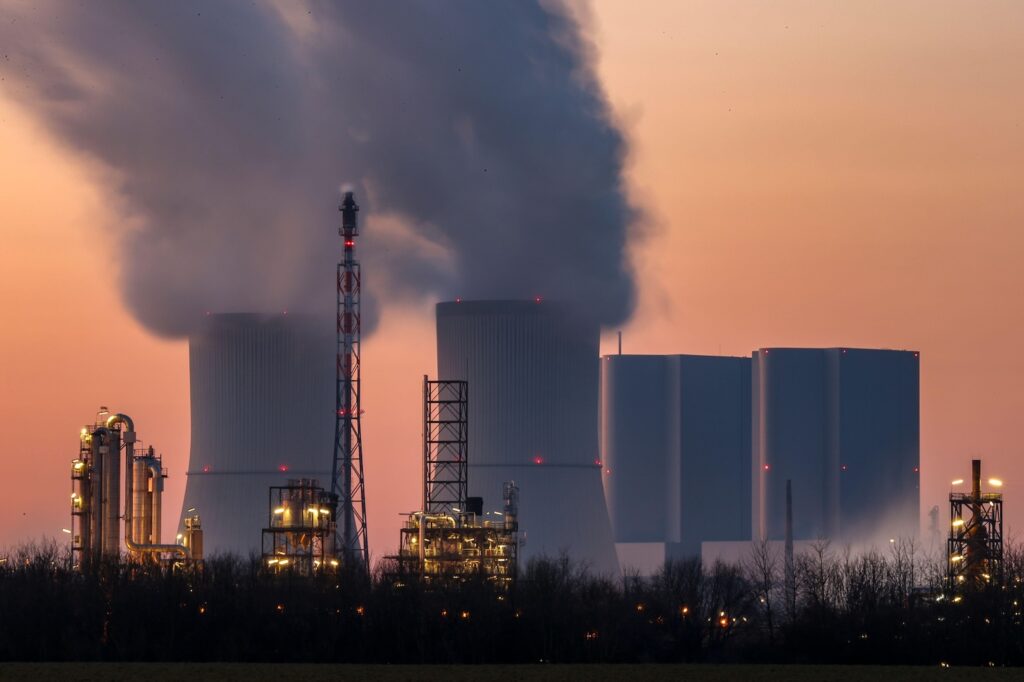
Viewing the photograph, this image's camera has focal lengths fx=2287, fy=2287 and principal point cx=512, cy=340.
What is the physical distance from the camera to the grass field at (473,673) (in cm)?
3306

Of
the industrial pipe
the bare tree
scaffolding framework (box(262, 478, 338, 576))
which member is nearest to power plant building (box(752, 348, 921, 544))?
the bare tree

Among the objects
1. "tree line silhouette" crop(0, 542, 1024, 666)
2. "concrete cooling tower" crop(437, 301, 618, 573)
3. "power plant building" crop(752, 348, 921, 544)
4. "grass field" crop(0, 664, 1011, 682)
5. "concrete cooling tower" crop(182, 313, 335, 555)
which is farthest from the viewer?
"power plant building" crop(752, 348, 921, 544)

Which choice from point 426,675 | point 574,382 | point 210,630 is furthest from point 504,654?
point 574,382

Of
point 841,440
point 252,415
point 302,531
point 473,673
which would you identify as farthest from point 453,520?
point 841,440

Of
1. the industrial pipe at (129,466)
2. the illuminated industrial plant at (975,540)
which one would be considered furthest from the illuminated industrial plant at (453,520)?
the illuminated industrial plant at (975,540)

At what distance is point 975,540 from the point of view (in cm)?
4725

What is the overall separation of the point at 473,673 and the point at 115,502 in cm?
1670

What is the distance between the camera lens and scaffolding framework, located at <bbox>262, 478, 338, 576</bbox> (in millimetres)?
Answer: 49906

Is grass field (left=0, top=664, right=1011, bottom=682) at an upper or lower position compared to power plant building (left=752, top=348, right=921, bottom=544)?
lower

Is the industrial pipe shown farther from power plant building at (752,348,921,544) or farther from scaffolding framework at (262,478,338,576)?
power plant building at (752,348,921,544)

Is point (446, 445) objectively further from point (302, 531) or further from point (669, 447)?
point (669, 447)

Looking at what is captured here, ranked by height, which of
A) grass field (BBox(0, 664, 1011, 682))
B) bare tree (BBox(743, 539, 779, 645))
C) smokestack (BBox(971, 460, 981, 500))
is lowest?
grass field (BBox(0, 664, 1011, 682))

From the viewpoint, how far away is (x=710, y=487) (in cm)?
8256

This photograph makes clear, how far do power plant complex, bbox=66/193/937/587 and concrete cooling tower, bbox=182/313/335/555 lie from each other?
0.05 m
